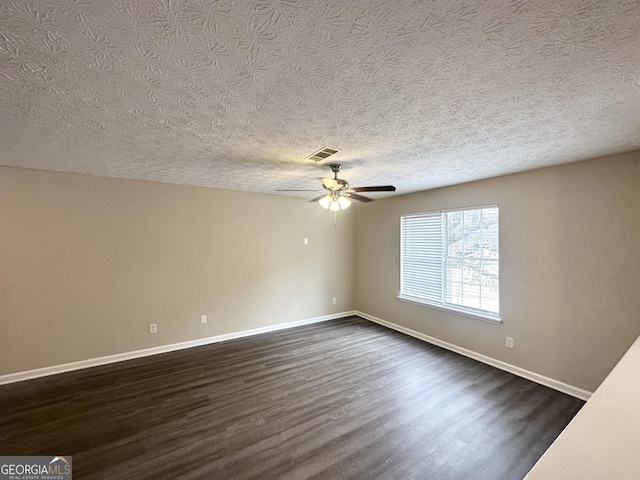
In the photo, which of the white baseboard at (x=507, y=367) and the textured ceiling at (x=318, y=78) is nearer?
the textured ceiling at (x=318, y=78)

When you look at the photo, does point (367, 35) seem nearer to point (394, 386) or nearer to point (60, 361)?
point (394, 386)

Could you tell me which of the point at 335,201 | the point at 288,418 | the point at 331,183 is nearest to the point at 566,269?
the point at 335,201

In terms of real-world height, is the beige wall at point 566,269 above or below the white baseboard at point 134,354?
above

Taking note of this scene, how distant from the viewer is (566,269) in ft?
9.48

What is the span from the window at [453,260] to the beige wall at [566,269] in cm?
16

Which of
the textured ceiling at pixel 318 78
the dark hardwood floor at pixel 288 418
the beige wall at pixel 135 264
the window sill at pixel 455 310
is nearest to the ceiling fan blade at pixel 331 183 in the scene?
the textured ceiling at pixel 318 78

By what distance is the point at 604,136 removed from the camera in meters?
2.16

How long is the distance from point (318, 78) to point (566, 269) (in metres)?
3.35

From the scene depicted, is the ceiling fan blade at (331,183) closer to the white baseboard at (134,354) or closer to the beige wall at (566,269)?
the beige wall at (566,269)

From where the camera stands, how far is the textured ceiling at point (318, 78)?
3.38ft

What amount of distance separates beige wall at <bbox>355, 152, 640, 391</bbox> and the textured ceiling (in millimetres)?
424

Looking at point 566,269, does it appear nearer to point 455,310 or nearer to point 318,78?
point 455,310

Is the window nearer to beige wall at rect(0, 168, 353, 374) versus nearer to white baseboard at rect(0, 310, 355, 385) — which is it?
beige wall at rect(0, 168, 353, 374)

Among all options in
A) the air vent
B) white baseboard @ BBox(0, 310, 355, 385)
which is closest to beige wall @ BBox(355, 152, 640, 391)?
the air vent
